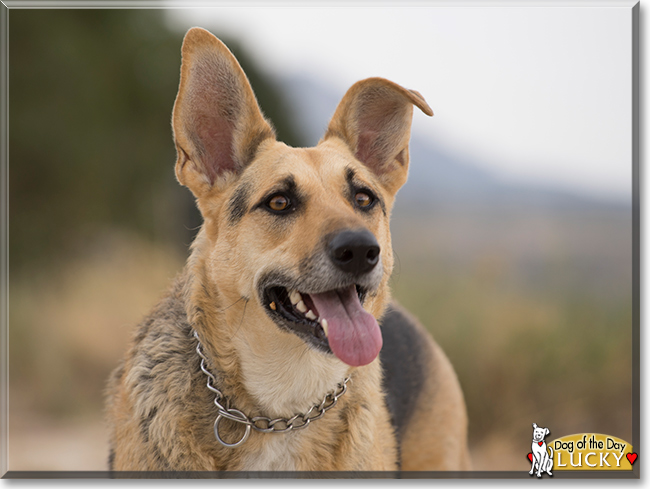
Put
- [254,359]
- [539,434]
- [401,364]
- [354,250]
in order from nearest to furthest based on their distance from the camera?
1. [354,250]
2. [254,359]
3. [539,434]
4. [401,364]

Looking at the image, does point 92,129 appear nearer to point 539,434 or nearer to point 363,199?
point 363,199

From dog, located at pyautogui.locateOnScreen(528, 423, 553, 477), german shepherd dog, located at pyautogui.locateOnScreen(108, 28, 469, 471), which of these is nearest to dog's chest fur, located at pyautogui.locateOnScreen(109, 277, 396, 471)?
german shepherd dog, located at pyautogui.locateOnScreen(108, 28, 469, 471)

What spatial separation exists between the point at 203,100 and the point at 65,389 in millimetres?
5414

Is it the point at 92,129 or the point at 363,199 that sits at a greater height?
the point at 92,129

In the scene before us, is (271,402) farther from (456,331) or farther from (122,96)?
(122,96)

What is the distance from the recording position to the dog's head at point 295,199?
2.82 metres

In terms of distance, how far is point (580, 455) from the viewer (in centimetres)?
384

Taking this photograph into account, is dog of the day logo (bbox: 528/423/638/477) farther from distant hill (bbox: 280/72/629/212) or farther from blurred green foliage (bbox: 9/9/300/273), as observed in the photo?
blurred green foliage (bbox: 9/9/300/273)

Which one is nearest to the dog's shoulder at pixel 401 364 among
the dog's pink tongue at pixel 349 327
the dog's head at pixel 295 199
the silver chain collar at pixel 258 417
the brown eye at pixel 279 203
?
the silver chain collar at pixel 258 417

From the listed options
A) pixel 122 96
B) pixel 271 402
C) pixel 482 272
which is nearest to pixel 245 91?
pixel 271 402

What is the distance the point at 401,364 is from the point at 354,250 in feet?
5.97

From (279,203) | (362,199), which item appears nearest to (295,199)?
(279,203)

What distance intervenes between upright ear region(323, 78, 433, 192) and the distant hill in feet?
6.39

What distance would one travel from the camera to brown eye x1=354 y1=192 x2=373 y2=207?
328cm
